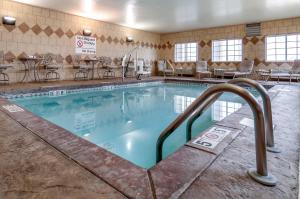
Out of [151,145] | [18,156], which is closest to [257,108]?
[18,156]

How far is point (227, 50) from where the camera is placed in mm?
9750

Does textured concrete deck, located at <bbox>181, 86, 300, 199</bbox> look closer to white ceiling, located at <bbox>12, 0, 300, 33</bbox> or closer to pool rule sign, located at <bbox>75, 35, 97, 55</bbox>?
white ceiling, located at <bbox>12, 0, 300, 33</bbox>

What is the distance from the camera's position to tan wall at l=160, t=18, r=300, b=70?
8216mm

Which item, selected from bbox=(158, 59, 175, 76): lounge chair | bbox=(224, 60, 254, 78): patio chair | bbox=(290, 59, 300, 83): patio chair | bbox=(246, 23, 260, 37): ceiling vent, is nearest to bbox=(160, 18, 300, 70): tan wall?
bbox=(246, 23, 260, 37): ceiling vent

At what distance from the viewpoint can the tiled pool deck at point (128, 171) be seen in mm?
927

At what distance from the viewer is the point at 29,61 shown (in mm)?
6633

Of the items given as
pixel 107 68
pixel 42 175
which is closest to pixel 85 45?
pixel 107 68

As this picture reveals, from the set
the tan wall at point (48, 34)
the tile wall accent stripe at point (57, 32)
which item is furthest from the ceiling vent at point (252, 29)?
the tan wall at point (48, 34)

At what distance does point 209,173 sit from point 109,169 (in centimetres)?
55

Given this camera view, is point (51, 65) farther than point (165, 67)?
No

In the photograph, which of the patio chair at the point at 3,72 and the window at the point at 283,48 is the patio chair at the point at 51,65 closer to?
the patio chair at the point at 3,72

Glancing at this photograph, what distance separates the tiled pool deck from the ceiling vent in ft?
27.8

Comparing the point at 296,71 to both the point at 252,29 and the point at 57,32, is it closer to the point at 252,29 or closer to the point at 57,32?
the point at 252,29

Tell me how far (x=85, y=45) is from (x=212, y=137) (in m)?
7.58
